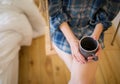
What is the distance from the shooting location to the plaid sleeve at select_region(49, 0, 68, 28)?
818 mm

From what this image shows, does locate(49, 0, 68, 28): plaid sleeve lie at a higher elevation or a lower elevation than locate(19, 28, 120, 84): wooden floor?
higher

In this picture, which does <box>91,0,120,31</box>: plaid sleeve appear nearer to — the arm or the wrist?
the wrist

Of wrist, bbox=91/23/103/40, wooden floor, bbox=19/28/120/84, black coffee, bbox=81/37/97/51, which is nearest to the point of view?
black coffee, bbox=81/37/97/51

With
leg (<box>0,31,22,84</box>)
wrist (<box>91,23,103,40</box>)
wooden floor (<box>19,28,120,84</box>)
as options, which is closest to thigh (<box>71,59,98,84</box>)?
wrist (<box>91,23,103,40</box>)

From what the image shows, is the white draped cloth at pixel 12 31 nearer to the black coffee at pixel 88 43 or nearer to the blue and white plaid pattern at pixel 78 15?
the blue and white plaid pattern at pixel 78 15

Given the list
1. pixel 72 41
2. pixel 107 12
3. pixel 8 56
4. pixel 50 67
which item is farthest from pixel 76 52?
pixel 50 67

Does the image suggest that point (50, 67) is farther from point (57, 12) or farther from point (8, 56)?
point (57, 12)

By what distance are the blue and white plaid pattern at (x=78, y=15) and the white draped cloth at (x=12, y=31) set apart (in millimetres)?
276

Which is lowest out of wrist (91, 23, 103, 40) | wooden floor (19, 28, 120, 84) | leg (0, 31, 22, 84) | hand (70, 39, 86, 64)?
wooden floor (19, 28, 120, 84)

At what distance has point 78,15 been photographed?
869 mm

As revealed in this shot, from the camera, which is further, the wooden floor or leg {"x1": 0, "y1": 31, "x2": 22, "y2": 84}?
the wooden floor

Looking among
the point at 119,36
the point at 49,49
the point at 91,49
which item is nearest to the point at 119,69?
the point at 119,36

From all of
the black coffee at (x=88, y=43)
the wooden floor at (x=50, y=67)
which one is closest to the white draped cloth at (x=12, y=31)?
the wooden floor at (x=50, y=67)

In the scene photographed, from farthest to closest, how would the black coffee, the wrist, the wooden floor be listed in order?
the wooden floor
the wrist
the black coffee
